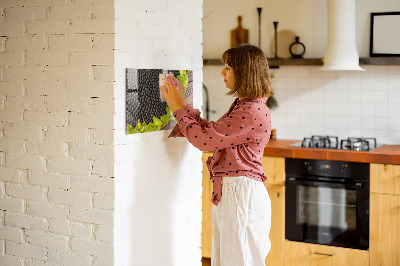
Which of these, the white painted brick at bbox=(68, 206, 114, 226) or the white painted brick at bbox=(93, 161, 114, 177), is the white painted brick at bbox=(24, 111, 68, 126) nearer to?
the white painted brick at bbox=(93, 161, 114, 177)

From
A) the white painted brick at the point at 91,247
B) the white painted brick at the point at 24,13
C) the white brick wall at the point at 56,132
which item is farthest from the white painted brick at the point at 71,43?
the white painted brick at the point at 91,247

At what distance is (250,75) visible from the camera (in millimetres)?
2664

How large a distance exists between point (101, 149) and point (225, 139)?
1.81 feet

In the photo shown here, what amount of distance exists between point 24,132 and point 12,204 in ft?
1.21

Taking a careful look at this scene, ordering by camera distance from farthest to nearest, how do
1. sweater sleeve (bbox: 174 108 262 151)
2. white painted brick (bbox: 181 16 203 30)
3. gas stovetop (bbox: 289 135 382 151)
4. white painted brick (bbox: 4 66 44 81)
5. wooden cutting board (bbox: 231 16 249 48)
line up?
wooden cutting board (bbox: 231 16 249 48) < gas stovetop (bbox: 289 135 382 151) < white painted brick (bbox: 181 16 203 30) < white painted brick (bbox: 4 66 44 81) < sweater sleeve (bbox: 174 108 262 151)

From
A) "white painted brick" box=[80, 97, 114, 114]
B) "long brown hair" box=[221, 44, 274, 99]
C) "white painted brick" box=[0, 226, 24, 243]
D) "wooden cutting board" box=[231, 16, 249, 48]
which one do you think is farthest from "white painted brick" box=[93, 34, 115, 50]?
"wooden cutting board" box=[231, 16, 249, 48]

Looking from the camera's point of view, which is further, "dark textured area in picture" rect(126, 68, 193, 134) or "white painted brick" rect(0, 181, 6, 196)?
"white painted brick" rect(0, 181, 6, 196)

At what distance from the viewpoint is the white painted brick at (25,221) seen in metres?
2.80

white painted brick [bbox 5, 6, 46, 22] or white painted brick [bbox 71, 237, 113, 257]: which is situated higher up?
white painted brick [bbox 5, 6, 46, 22]

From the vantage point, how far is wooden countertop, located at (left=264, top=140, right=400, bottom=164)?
12.8ft

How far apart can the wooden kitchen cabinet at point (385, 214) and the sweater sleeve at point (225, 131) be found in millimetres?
1593

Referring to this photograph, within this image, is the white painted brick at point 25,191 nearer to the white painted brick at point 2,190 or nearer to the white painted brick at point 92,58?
the white painted brick at point 2,190

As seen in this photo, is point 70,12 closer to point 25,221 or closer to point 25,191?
point 25,191

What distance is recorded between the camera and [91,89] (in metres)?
2.59
